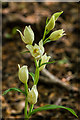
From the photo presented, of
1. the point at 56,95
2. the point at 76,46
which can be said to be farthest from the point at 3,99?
the point at 76,46

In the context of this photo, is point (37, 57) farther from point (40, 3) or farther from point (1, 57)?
point (40, 3)

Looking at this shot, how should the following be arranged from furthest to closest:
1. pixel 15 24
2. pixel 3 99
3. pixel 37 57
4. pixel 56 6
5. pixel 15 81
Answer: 1. pixel 56 6
2. pixel 15 24
3. pixel 15 81
4. pixel 3 99
5. pixel 37 57

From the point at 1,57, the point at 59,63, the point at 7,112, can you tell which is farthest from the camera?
the point at 1,57

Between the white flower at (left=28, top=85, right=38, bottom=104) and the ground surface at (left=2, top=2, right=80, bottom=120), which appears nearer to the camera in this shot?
the white flower at (left=28, top=85, right=38, bottom=104)

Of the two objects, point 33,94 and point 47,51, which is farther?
point 47,51

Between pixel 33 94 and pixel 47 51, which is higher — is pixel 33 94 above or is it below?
below

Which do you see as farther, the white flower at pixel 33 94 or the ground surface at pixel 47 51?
the ground surface at pixel 47 51

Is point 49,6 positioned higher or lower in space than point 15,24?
higher

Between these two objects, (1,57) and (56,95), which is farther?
(1,57)
